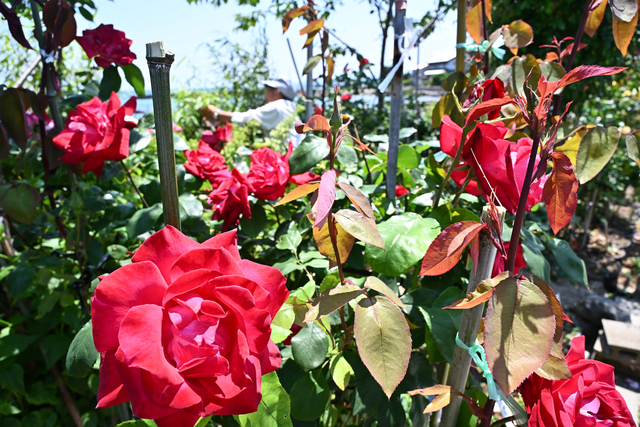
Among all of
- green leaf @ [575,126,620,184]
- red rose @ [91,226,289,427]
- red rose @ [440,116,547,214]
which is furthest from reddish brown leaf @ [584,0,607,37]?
red rose @ [91,226,289,427]

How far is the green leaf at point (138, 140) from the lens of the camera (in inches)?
39.8

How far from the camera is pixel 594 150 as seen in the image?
636 mm

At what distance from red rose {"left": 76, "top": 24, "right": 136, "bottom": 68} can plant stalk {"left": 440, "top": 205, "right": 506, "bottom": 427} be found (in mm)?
1028

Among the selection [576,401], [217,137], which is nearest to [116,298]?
[576,401]

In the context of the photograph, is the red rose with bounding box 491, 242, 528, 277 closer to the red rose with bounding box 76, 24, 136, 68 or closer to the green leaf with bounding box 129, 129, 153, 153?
the green leaf with bounding box 129, 129, 153, 153

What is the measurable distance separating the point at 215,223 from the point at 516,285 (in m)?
0.97

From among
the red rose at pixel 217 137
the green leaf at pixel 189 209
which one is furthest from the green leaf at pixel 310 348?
the red rose at pixel 217 137

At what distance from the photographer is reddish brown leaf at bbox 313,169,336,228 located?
1.25 feet

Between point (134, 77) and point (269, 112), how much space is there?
2810mm

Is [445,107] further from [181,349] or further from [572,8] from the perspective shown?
[572,8]

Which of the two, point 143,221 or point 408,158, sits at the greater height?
point 408,158

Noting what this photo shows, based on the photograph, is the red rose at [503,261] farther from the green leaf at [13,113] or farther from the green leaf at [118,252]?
the green leaf at [13,113]

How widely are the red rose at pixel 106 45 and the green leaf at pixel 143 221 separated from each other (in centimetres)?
46

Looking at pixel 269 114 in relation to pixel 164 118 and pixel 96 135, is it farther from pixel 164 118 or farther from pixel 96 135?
pixel 164 118
